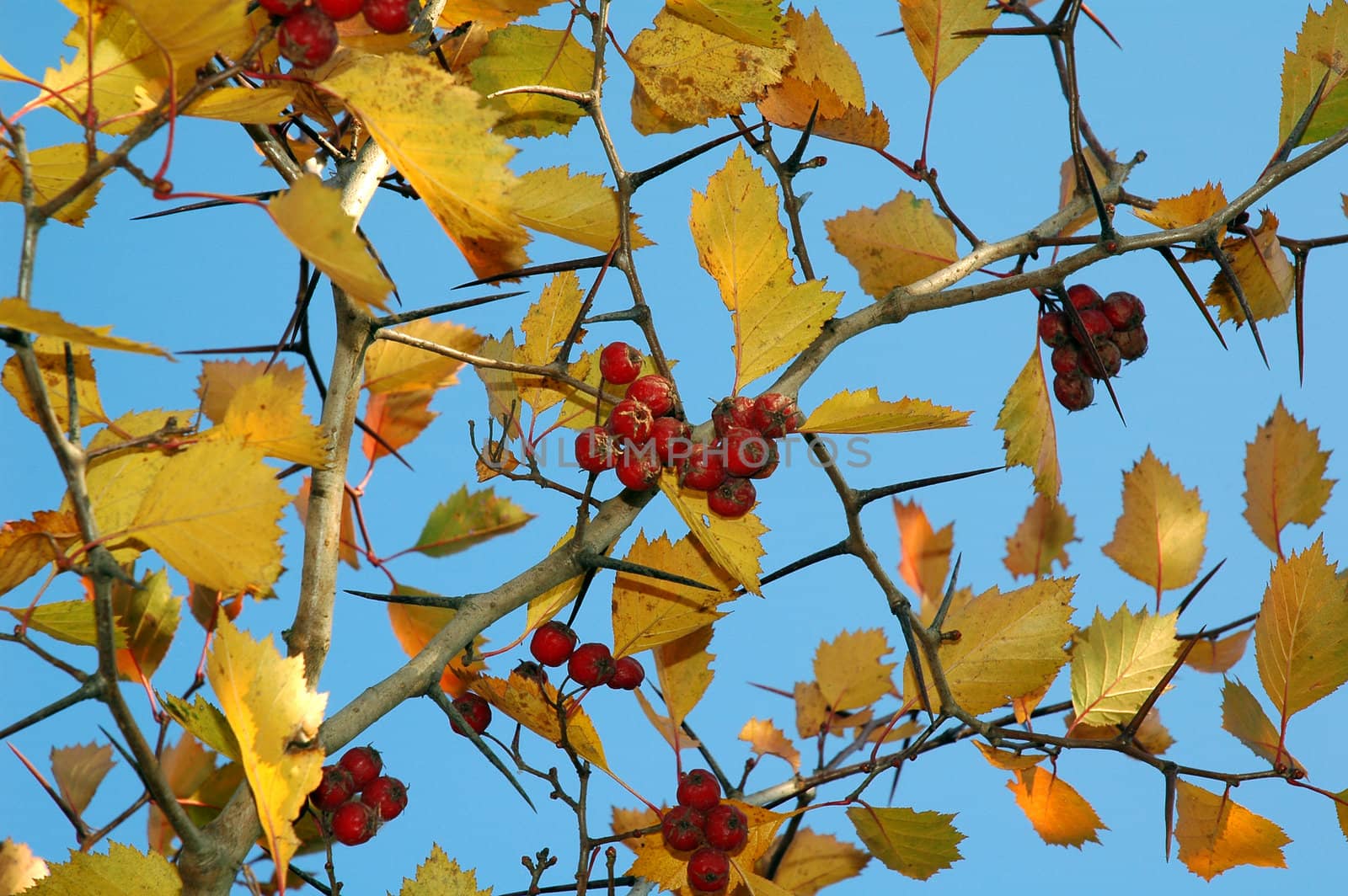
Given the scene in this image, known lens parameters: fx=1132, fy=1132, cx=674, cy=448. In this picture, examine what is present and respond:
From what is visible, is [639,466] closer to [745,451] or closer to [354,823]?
[745,451]

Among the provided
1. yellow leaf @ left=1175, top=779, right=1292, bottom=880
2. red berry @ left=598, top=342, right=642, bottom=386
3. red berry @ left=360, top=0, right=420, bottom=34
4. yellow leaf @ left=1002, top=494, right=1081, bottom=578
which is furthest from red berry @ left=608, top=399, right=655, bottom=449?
yellow leaf @ left=1002, top=494, right=1081, bottom=578

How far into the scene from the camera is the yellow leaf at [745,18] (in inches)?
47.2

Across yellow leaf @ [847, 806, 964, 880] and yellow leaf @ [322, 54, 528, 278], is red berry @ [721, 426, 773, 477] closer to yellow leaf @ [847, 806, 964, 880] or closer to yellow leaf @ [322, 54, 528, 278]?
yellow leaf @ [322, 54, 528, 278]

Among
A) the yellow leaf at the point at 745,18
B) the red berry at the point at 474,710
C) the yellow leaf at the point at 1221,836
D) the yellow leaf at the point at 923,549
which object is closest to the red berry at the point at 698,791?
the red berry at the point at 474,710

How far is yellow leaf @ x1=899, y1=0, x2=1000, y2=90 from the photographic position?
1.35m

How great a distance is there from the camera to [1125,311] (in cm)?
138

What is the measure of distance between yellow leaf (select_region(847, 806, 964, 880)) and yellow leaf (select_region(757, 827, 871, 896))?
0.84 ft

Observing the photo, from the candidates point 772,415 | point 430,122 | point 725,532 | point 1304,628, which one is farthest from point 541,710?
point 1304,628

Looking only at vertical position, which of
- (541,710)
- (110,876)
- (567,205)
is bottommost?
(110,876)

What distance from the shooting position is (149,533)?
859mm

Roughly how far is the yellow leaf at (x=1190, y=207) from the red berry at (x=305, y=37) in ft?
3.00

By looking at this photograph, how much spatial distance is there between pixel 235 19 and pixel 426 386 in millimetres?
788

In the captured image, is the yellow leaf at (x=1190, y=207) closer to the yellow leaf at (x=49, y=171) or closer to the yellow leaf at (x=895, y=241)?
the yellow leaf at (x=895, y=241)

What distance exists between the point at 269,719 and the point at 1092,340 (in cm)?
102
